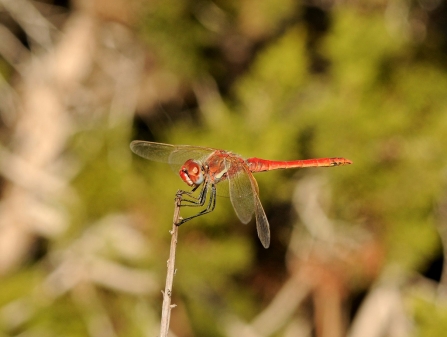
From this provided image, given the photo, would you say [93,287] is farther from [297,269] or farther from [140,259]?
[297,269]

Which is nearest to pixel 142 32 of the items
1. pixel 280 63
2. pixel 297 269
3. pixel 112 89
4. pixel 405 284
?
pixel 112 89

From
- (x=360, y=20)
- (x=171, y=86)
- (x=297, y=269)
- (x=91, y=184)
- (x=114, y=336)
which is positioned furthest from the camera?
(x=171, y=86)

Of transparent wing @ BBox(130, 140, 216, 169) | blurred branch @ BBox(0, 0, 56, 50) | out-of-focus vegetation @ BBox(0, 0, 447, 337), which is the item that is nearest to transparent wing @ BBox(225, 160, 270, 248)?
transparent wing @ BBox(130, 140, 216, 169)

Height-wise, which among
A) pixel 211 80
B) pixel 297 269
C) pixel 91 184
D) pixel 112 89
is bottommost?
pixel 297 269

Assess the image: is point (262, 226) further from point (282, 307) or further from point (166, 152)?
point (282, 307)

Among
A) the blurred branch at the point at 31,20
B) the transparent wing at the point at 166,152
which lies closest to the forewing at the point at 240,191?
the transparent wing at the point at 166,152

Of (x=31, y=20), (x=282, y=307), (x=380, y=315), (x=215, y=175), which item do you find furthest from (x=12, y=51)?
(x=380, y=315)

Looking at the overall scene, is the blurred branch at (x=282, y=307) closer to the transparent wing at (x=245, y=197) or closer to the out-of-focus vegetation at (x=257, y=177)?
the out-of-focus vegetation at (x=257, y=177)
